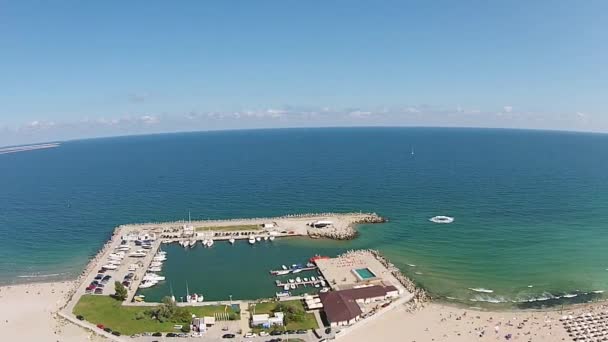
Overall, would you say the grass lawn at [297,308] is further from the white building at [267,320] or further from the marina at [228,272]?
the white building at [267,320]

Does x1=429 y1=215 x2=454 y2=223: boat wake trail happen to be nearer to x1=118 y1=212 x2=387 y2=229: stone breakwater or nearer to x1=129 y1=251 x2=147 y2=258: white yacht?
x1=118 y1=212 x2=387 y2=229: stone breakwater


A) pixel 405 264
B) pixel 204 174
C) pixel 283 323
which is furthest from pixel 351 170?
pixel 283 323

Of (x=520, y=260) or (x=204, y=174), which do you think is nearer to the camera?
(x=520, y=260)

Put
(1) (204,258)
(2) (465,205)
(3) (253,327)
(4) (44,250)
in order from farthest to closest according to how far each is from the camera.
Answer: (2) (465,205) < (4) (44,250) < (1) (204,258) < (3) (253,327)

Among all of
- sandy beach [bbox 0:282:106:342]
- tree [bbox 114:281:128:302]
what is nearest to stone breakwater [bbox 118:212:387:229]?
sandy beach [bbox 0:282:106:342]

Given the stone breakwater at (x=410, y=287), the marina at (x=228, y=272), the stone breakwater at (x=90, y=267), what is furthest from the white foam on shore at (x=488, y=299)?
the stone breakwater at (x=90, y=267)

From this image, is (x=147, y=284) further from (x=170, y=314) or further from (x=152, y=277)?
(x=170, y=314)

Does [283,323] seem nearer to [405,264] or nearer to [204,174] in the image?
[405,264]
